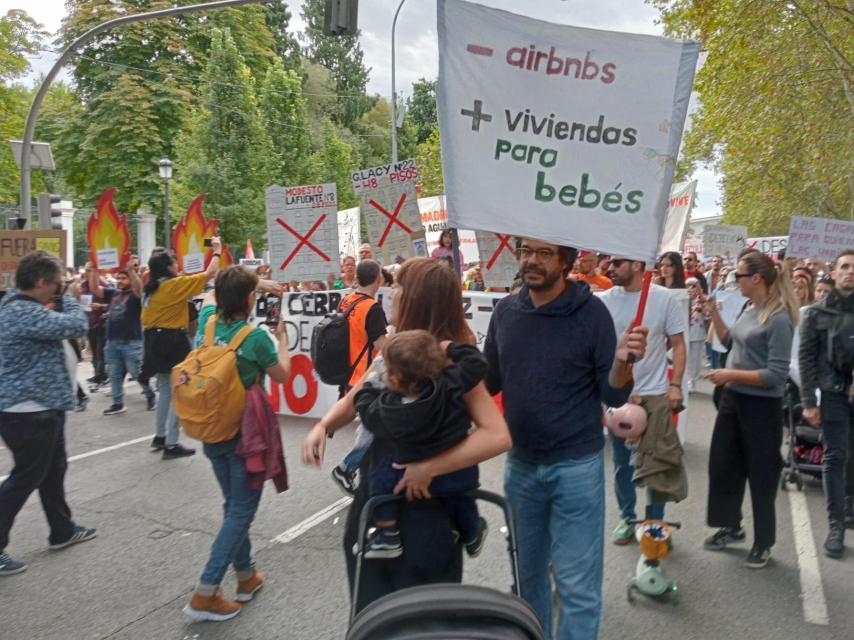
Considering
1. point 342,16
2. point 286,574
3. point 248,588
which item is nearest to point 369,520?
point 248,588

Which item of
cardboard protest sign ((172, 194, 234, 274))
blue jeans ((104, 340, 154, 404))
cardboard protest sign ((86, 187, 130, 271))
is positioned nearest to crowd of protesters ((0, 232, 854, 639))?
blue jeans ((104, 340, 154, 404))

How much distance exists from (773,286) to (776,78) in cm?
1182

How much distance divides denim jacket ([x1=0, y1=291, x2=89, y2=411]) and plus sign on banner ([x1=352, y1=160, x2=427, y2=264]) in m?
4.69

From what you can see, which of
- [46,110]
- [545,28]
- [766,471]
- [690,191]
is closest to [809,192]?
[690,191]

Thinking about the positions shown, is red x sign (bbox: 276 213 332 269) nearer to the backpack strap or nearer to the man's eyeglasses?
the backpack strap

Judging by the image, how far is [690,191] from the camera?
13.0m

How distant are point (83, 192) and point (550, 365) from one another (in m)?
32.6

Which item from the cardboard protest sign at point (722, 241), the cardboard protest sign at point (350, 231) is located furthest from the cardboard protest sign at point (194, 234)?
the cardboard protest sign at point (722, 241)

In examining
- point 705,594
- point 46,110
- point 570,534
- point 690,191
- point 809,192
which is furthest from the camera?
point 46,110

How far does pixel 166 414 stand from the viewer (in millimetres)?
7672

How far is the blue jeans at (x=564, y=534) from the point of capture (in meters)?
2.94

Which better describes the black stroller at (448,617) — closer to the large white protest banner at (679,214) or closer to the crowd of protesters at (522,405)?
the crowd of protesters at (522,405)

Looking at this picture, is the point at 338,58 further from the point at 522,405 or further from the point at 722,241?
the point at 522,405

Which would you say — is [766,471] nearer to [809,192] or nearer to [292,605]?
[292,605]
